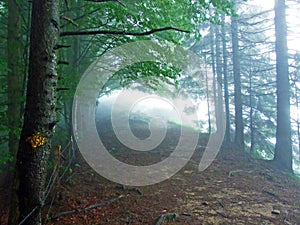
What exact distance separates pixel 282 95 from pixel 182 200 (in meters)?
8.03

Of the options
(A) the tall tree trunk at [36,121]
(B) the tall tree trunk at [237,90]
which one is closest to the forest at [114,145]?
(A) the tall tree trunk at [36,121]

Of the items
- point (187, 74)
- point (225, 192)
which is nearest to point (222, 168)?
point (225, 192)

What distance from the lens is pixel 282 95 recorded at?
449 inches

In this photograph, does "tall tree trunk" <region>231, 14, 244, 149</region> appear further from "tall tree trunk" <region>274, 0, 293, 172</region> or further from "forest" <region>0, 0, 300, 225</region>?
"tall tree trunk" <region>274, 0, 293, 172</region>

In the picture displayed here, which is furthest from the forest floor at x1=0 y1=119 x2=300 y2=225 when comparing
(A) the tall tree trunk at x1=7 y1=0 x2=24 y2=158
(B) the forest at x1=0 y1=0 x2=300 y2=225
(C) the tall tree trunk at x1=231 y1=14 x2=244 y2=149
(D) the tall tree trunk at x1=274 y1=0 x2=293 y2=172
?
(C) the tall tree trunk at x1=231 y1=14 x2=244 y2=149

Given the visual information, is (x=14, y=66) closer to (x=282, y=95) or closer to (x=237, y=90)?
(x=282, y=95)

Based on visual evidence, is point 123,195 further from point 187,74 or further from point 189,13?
point 187,74

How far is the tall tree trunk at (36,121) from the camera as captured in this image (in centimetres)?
248

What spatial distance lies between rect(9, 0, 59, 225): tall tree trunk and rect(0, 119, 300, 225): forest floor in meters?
2.53

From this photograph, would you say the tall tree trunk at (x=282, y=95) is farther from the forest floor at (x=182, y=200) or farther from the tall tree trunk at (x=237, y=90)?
the tall tree trunk at (x=237, y=90)

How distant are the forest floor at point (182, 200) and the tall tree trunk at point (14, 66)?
171 centimetres

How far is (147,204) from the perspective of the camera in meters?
5.91

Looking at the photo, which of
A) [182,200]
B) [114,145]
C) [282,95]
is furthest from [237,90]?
[182,200]

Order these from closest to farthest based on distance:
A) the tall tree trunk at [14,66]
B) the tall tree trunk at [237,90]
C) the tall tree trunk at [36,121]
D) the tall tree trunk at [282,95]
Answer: the tall tree trunk at [36,121], the tall tree trunk at [14,66], the tall tree trunk at [282,95], the tall tree trunk at [237,90]
